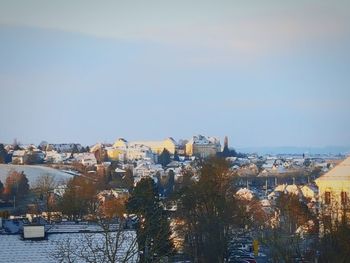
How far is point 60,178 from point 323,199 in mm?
41057

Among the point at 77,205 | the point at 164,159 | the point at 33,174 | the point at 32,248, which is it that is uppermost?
the point at 164,159

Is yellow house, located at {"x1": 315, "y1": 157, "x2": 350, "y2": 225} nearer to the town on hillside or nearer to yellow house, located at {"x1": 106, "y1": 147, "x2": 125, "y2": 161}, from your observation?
the town on hillside

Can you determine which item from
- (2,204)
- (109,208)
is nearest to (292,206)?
(109,208)

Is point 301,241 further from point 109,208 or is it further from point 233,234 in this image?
point 109,208

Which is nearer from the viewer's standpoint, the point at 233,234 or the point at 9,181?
the point at 233,234

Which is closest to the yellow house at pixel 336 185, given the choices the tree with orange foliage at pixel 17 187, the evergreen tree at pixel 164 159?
the tree with orange foliage at pixel 17 187

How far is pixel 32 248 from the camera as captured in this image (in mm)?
16953

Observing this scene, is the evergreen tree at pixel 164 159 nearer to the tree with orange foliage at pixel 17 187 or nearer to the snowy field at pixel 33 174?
the snowy field at pixel 33 174

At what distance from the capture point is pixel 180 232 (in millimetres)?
23516

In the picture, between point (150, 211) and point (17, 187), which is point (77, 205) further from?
point (17, 187)

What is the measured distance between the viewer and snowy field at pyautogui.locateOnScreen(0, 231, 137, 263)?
1647 cm

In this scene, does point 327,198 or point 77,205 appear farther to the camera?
point 77,205

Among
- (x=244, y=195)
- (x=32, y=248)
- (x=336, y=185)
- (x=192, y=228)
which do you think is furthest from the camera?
(x=244, y=195)

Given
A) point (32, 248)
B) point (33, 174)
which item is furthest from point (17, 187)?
point (32, 248)
